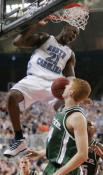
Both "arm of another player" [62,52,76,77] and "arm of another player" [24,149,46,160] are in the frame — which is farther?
"arm of another player" [62,52,76,77]

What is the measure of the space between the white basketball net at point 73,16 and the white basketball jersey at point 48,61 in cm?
33

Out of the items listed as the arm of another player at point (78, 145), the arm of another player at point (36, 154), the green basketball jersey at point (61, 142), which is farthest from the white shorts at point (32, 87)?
the arm of another player at point (78, 145)

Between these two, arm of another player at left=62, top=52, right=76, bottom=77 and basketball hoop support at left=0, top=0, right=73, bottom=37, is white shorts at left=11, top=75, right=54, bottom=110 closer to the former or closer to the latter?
arm of another player at left=62, top=52, right=76, bottom=77

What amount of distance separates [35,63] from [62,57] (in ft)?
1.07

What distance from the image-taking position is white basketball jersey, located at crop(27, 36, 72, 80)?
237 inches

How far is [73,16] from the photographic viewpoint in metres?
5.77

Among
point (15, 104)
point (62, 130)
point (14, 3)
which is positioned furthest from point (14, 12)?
point (62, 130)

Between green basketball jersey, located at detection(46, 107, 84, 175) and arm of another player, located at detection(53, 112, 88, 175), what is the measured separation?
0.15m

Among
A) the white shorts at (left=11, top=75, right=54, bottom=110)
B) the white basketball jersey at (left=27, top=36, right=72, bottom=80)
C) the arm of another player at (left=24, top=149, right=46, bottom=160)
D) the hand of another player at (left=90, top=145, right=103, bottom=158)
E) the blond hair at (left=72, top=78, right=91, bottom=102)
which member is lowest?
the hand of another player at (left=90, top=145, right=103, bottom=158)

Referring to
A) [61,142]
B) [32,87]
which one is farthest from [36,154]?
[32,87]

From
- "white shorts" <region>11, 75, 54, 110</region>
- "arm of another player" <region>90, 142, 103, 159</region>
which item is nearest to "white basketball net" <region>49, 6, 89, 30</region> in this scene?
"white shorts" <region>11, 75, 54, 110</region>

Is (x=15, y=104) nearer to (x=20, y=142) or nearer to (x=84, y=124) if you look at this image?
(x=20, y=142)

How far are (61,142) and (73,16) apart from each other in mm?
1674

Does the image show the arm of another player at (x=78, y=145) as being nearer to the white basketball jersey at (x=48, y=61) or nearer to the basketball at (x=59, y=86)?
the basketball at (x=59, y=86)
